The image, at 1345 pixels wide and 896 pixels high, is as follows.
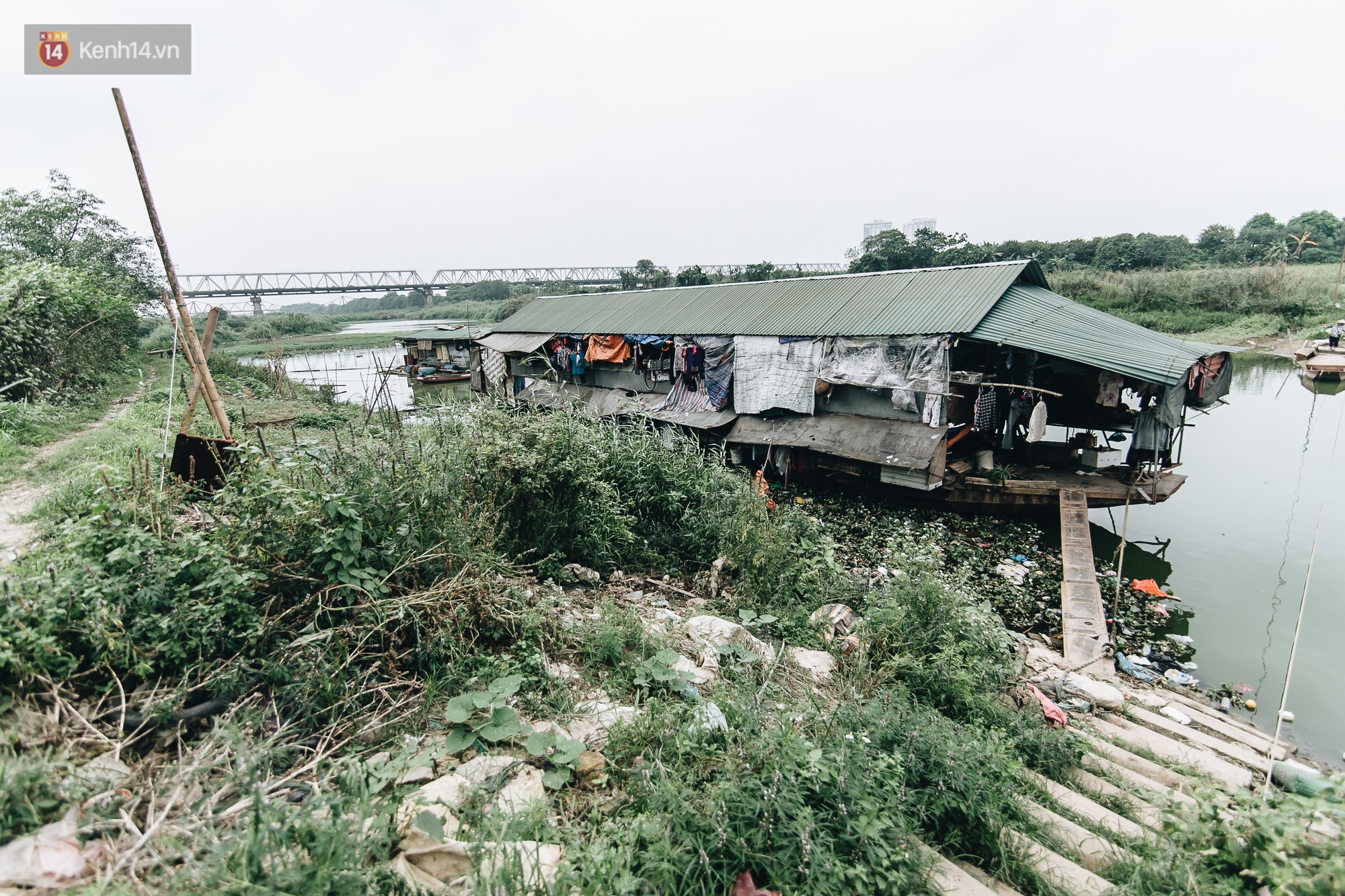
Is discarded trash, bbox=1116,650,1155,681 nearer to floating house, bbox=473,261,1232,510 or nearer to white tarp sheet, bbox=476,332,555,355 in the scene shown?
floating house, bbox=473,261,1232,510

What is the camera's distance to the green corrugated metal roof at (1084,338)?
7938mm

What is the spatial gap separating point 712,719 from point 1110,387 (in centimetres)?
858

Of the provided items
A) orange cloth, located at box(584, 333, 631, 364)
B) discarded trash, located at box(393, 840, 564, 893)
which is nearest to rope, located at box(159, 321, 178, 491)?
discarded trash, located at box(393, 840, 564, 893)

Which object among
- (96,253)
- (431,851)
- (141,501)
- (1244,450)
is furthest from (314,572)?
(96,253)

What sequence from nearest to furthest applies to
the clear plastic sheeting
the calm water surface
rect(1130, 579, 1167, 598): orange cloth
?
rect(1130, 579, 1167, 598): orange cloth → the clear plastic sheeting → the calm water surface

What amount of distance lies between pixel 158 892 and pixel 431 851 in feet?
2.52

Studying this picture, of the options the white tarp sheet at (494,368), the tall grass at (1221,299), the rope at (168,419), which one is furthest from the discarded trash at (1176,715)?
the tall grass at (1221,299)

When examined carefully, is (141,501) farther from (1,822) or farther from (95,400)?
(95,400)

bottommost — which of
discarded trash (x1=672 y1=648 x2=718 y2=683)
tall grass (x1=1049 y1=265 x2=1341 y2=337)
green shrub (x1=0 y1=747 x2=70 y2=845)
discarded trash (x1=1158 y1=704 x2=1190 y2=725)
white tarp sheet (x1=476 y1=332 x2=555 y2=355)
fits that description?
discarded trash (x1=1158 y1=704 x2=1190 y2=725)

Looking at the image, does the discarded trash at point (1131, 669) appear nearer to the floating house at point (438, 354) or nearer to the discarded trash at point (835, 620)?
the discarded trash at point (835, 620)

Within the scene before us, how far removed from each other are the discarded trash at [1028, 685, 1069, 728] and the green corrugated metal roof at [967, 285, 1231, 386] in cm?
550

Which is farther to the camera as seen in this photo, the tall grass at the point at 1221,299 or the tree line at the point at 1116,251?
the tree line at the point at 1116,251

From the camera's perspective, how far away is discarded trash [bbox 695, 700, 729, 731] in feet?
9.75

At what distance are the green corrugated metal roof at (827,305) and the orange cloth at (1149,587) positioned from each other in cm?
405
